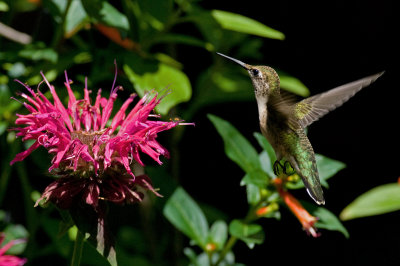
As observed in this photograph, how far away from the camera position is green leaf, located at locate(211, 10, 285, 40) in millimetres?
1537

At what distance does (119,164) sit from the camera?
1146 mm

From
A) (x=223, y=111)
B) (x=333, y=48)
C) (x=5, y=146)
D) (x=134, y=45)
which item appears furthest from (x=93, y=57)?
(x=333, y=48)

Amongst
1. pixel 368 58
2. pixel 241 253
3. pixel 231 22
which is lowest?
pixel 241 253

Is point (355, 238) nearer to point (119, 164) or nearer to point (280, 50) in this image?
point (280, 50)

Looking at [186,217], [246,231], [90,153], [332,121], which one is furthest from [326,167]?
[332,121]

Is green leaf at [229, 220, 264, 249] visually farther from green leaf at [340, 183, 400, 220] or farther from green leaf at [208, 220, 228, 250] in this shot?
green leaf at [340, 183, 400, 220]

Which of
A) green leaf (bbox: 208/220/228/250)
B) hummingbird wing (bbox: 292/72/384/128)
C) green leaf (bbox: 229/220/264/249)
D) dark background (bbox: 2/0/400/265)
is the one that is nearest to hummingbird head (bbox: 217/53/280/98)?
hummingbird wing (bbox: 292/72/384/128)

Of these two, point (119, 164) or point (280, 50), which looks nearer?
point (119, 164)

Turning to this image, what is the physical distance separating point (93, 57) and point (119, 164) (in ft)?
1.76

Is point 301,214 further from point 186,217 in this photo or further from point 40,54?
point 40,54

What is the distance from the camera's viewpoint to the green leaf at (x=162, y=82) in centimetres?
141

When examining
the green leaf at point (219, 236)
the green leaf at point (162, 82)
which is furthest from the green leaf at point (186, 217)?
the green leaf at point (162, 82)

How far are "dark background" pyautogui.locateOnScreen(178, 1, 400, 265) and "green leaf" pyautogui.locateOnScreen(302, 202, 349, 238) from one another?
1040 millimetres

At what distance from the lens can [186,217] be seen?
157cm
